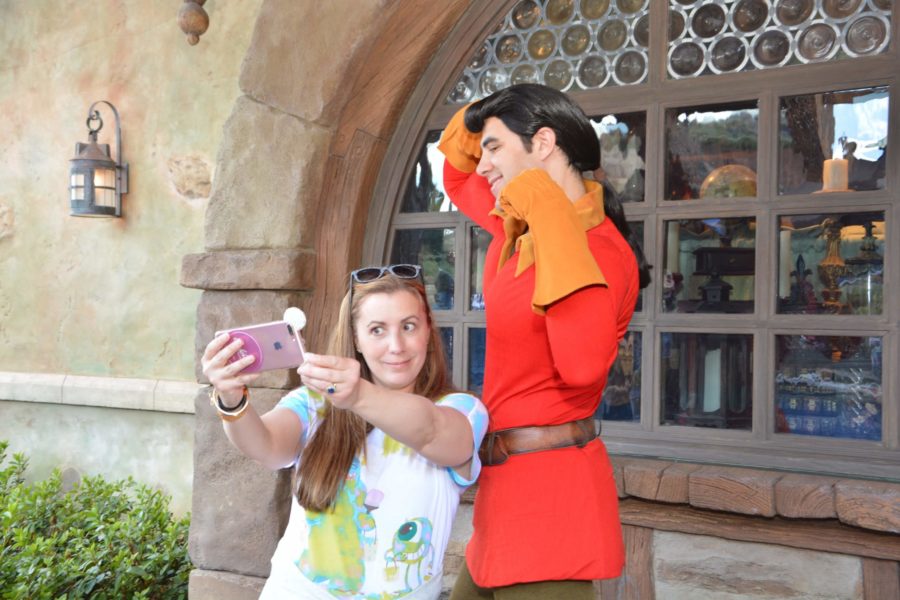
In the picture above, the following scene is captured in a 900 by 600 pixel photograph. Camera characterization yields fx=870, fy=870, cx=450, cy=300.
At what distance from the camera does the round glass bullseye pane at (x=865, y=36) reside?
2.56m

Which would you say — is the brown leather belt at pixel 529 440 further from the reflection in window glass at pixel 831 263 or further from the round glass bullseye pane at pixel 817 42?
the round glass bullseye pane at pixel 817 42

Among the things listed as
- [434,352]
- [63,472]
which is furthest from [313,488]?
[63,472]

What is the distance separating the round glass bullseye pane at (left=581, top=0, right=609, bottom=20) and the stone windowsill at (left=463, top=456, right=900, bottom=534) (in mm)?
1505

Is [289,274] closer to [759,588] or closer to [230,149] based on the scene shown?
[230,149]

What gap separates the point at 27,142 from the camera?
456 cm

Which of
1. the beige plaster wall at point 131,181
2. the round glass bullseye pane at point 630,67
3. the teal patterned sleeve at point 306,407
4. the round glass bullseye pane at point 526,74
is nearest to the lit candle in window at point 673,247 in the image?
the round glass bullseye pane at point 630,67

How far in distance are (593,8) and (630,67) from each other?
26 cm

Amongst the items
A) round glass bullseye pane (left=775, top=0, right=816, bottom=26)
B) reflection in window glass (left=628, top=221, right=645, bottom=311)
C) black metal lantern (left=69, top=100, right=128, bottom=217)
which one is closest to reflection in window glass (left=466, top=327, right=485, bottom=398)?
reflection in window glass (left=628, top=221, right=645, bottom=311)

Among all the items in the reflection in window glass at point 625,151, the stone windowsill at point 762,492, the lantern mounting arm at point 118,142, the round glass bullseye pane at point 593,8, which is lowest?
the stone windowsill at point 762,492

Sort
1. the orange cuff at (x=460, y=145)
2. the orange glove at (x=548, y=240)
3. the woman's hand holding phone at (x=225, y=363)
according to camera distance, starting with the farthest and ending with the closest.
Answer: the orange cuff at (x=460, y=145) → the orange glove at (x=548, y=240) → the woman's hand holding phone at (x=225, y=363)

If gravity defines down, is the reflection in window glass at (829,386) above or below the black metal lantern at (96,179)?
below

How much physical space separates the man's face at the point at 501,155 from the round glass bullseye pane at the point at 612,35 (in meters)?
1.21

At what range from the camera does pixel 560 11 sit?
3.05m

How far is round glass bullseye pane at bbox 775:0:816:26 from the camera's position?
2.67 meters
